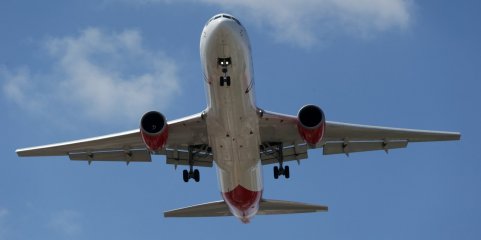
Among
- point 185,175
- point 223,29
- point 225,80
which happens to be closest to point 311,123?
point 225,80

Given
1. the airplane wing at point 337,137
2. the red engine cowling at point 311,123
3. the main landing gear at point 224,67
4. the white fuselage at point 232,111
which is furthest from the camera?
the airplane wing at point 337,137

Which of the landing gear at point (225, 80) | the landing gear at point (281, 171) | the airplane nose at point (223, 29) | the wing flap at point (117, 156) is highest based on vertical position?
the airplane nose at point (223, 29)

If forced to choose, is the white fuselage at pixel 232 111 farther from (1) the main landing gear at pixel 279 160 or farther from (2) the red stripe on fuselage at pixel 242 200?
(1) the main landing gear at pixel 279 160

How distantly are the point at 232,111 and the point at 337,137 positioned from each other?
6554 mm

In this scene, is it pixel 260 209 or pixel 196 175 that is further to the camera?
pixel 260 209

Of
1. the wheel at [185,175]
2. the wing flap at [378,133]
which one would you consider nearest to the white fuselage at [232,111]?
the wheel at [185,175]

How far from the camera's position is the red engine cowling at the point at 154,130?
27.0 meters

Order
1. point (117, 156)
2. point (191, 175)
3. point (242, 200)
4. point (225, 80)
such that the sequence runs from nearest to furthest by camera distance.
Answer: point (225, 80) → point (242, 200) → point (191, 175) → point (117, 156)

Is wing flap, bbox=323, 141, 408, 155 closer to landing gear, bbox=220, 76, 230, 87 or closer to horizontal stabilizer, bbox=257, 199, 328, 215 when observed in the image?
horizontal stabilizer, bbox=257, 199, 328, 215

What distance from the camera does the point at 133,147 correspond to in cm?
3173

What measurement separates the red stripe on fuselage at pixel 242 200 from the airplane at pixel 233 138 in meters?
0.04

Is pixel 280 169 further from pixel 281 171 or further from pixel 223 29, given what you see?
pixel 223 29

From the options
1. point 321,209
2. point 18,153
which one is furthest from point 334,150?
point 18,153

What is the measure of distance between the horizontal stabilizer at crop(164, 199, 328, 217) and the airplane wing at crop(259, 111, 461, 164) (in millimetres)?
1992
